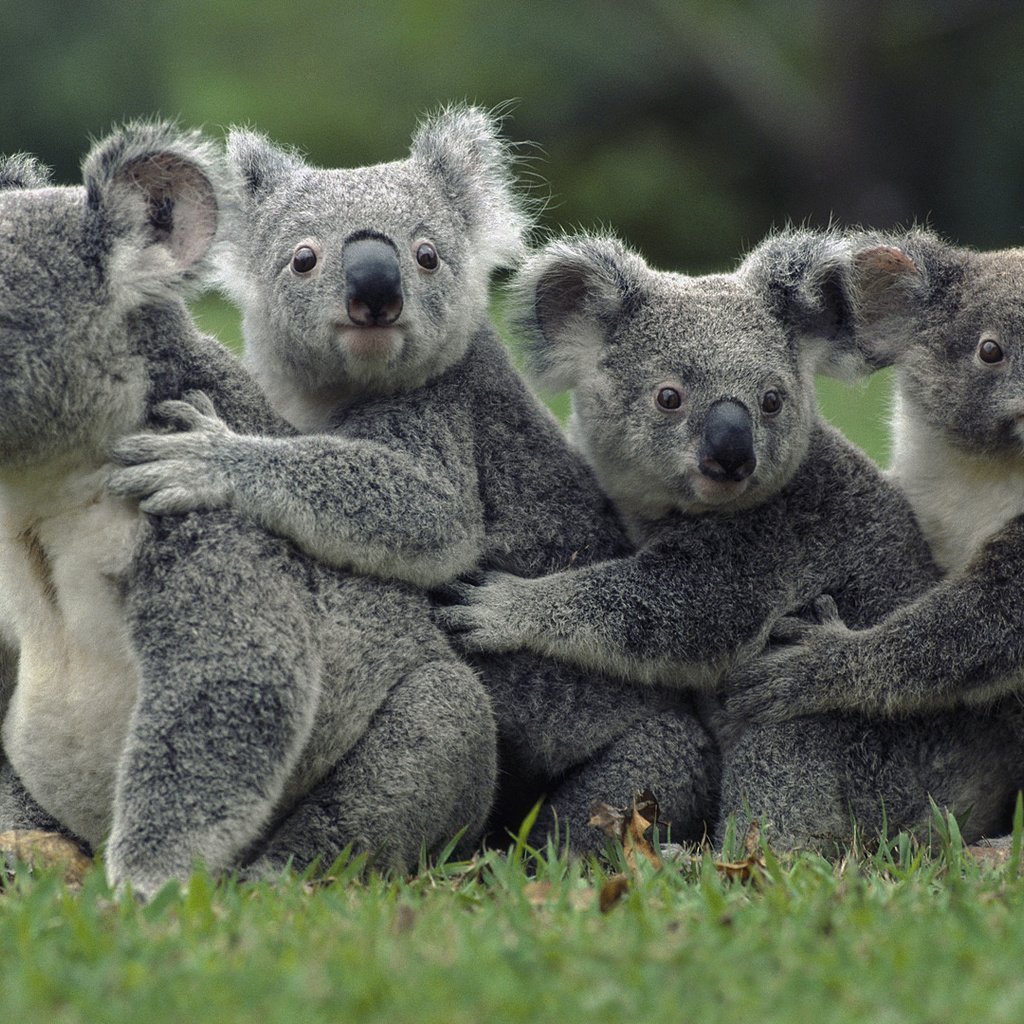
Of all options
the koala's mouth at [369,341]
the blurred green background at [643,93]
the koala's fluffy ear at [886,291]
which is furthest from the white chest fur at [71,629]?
the blurred green background at [643,93]

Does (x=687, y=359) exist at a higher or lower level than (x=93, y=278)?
lower

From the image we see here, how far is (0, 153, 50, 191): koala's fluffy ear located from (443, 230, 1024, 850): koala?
5.56ft

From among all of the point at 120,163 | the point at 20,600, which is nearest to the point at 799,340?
the point at 120,163

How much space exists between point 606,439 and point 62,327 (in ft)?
6.32

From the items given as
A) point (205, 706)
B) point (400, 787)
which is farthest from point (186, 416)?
point (400, 787)

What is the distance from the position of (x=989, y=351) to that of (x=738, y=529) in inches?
38.5

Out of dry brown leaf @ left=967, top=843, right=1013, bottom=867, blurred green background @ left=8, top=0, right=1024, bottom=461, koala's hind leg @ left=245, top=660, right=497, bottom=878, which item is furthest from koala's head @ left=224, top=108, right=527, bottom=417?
blurred green background @ left=8, top=0, right=1024, bottom=461

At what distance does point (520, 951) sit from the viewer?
3.12 m

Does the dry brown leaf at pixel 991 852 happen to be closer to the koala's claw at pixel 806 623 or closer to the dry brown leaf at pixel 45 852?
the koala's claw at pixel 806 623

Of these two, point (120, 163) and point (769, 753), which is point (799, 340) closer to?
point (769, 753)

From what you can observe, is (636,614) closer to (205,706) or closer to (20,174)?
(205,706)

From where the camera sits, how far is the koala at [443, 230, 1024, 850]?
499cm

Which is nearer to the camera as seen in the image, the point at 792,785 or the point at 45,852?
the point at 45,852

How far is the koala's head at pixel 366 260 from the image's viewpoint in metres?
4.88
